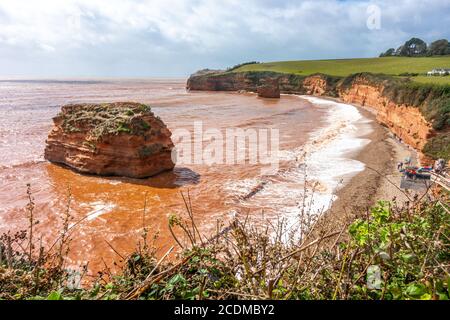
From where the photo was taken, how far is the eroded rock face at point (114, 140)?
13.4m

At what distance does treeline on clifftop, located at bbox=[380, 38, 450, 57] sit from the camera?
75.5 m

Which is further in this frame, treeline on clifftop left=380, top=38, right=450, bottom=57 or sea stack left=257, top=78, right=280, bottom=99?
treeline on clifftop left=380, top=38, right=450, bottom=57

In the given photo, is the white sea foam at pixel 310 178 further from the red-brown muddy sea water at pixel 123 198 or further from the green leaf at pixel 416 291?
the green leaf at pixel 416 291

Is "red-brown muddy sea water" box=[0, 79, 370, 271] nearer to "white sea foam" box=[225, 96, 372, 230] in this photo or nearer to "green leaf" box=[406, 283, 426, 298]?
"white sea foam" box=[225, 96, 372, 230]

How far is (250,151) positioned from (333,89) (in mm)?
52550

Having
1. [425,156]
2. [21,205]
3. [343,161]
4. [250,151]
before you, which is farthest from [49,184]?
[425,156]

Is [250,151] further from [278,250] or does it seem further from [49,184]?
[278,250]

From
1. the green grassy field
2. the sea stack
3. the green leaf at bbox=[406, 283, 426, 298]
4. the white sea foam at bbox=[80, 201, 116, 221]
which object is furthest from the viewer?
the sea stack

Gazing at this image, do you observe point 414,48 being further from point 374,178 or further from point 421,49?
point 374,178

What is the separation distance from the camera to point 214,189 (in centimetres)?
1290

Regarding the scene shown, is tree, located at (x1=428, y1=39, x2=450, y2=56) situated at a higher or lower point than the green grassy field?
higher

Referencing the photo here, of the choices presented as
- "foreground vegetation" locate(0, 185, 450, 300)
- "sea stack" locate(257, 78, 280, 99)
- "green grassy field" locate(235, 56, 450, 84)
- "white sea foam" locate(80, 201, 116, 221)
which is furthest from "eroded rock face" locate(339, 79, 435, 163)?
"sea stack" locate(257, 78, 280, 99)
